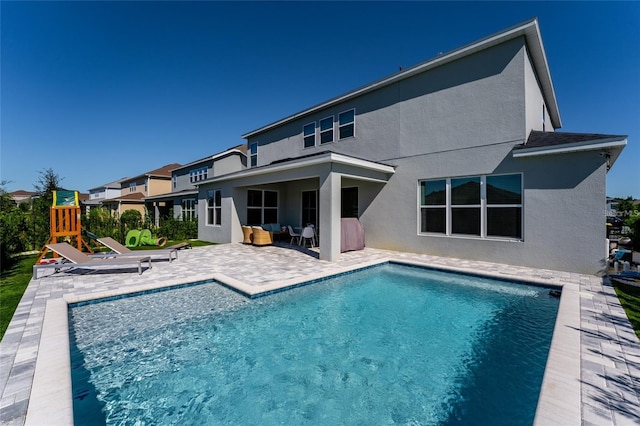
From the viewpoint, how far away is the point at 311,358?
3.91 m

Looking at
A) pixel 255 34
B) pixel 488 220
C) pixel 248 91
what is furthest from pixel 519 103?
pixel 248 91

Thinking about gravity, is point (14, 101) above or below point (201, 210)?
above

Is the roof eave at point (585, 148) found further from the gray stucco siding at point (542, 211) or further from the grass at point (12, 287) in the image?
the grass at point (12, 287)

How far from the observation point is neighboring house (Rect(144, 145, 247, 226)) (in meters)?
Answer: 21.5

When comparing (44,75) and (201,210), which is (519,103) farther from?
(44,75)

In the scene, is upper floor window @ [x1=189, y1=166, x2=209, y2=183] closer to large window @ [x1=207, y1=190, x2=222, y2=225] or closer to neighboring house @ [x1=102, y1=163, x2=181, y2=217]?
large window @ [x1=207, y1=190, x2=222, y2=225]

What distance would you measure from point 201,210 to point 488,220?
16.3 m

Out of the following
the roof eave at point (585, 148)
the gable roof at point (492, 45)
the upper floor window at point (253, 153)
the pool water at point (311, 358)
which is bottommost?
the pool water at point (311, 358)

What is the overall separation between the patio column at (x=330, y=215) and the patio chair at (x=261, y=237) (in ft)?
16.1

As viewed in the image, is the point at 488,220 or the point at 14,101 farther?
the point at 14,101

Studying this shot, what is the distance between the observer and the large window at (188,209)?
826 inches

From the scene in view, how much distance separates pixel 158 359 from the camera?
3881 mm

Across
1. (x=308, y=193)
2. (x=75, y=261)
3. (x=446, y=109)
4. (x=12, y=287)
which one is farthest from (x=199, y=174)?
(x=446, y=109)

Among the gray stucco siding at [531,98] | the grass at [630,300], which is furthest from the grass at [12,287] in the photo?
the gray stucco siding at [531,98]
